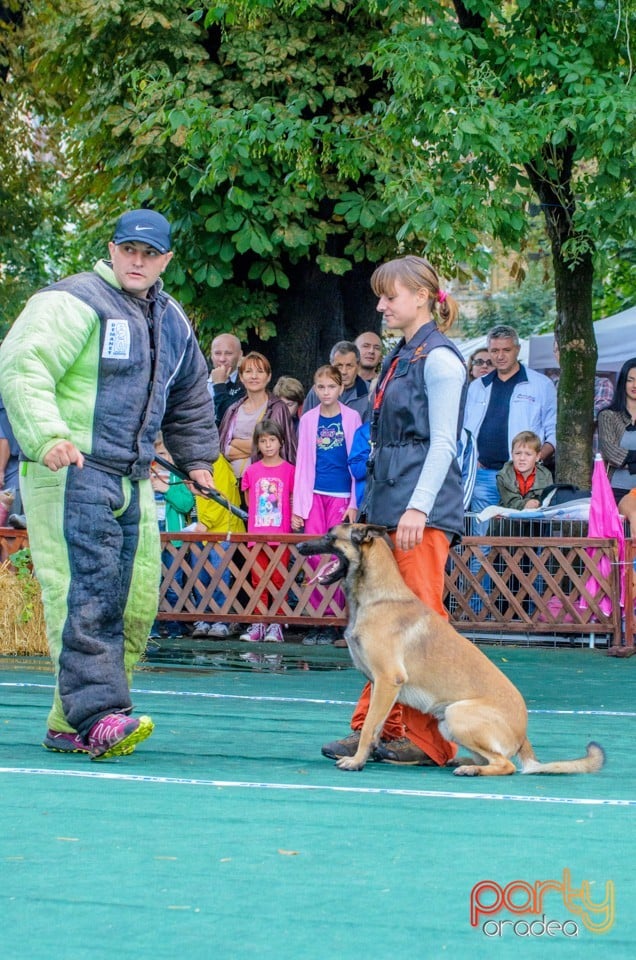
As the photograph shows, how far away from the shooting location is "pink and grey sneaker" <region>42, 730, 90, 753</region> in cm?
649

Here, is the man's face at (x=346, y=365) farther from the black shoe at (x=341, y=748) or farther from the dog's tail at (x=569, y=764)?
the dog's tail at (x=569, y=764)

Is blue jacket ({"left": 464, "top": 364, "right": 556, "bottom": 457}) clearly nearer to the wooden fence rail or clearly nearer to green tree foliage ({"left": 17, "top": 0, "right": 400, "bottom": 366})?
the wooden fence rail

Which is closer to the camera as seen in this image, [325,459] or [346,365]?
[325,459]

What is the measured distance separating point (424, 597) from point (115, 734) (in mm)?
1443

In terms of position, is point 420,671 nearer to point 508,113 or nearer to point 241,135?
point 508,113

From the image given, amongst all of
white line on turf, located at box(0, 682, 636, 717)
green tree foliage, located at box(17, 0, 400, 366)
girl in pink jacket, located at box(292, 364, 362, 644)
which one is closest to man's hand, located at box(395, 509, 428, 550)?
white line on turf, located at box(0, 682, 636, 717)

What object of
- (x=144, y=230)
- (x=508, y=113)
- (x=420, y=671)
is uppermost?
(x=508, y=113)

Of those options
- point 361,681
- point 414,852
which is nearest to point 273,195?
point 361,681

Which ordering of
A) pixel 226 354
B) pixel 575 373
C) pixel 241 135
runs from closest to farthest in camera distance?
pixel 241 135
pixel 226 354
pixel 575 373

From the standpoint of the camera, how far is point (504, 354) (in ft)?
45.3

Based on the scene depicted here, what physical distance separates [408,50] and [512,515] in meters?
3.97

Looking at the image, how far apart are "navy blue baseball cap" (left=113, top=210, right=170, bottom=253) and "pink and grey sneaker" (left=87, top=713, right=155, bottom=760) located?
1.99 m

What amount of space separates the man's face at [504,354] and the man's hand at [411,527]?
7583 millimetres

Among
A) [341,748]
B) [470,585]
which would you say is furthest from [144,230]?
[470,585]
